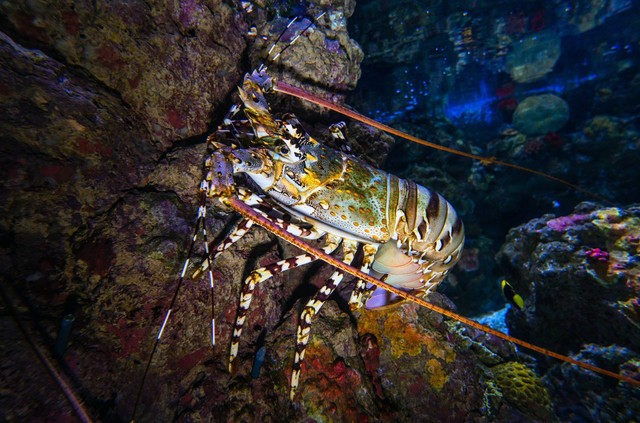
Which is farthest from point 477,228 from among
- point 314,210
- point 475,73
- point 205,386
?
point 475,73

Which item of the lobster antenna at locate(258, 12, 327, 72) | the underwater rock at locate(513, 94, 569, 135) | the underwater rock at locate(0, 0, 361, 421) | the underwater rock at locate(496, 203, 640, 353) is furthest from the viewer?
the underwater rock at locate(513, 94, 569, 135)

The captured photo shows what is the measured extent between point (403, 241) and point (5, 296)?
9.76ft

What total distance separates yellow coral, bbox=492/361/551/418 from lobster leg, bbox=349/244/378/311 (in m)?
1.63

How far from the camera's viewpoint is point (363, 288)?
8.92 feet

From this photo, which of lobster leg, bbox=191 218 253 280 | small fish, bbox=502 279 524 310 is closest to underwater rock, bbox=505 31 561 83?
small fish, bbox=502 279 524 310

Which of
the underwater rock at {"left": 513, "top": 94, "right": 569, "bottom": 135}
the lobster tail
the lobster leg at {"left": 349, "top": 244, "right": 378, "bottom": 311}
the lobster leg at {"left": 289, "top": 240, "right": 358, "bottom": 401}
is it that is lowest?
the lobster leg at {"left": 289, "top": 240, "right": 358, "bottom": 401}

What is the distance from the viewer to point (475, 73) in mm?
11680

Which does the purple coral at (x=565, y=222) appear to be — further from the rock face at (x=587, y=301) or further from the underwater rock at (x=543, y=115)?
the underwater rock at (x=543, y=115)

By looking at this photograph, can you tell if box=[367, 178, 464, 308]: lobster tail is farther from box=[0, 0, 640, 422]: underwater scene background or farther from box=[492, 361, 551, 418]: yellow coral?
box=[492, 361, 551, 418]: yellow coral

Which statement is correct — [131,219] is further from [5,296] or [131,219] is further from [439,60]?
[439,60]

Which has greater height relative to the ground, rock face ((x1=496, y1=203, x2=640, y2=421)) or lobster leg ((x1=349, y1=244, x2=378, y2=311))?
rock face ((x1=496, y1=203, x2=640, y2=421))

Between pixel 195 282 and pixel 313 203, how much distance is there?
1.17 m

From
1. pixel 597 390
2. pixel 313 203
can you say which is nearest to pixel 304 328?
pixel 313 203

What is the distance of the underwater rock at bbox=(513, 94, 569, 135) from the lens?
9492 mm
